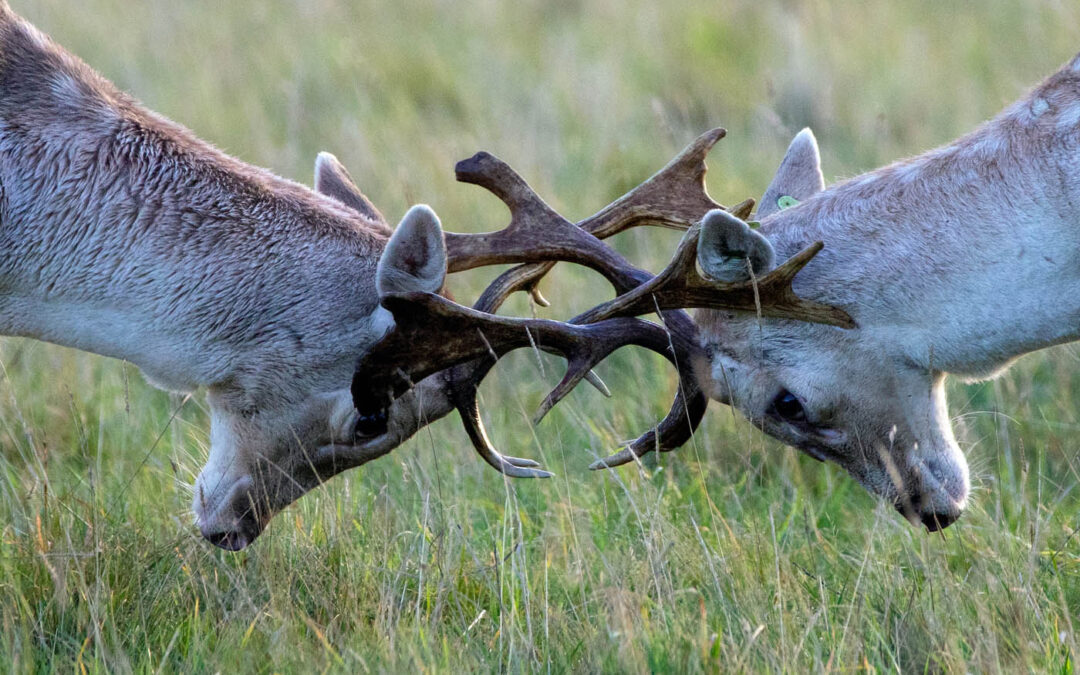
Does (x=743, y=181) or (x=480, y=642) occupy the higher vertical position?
(x=743, y=181)

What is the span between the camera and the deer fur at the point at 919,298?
394cm

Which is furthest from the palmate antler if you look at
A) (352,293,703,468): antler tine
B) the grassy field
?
the grassy field

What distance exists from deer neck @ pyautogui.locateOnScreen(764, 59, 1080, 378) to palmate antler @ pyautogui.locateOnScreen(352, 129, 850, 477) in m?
0.17

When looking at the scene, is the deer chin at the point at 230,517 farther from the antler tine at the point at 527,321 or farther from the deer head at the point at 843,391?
the deer head at the point at 843,391

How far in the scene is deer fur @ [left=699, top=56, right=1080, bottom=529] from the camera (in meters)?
3.94

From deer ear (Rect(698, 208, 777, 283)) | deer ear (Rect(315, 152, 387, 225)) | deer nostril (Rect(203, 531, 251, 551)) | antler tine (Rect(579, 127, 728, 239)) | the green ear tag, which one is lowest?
deer nostril (Rect(203, 531, 251, 551))

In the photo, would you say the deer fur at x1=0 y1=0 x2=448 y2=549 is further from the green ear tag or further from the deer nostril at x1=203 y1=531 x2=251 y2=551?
the green ear tag

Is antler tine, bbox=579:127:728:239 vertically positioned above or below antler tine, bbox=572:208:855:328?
above

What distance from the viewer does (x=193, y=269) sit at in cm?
406

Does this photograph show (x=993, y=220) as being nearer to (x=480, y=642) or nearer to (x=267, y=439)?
(x=480, y=642)

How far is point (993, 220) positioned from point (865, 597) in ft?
3.80

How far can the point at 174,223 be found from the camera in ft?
13.3

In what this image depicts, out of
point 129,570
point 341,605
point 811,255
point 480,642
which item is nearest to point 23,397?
point 129,570

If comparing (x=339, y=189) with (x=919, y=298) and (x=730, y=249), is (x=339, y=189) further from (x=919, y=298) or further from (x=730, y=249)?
(x=919, y=298)
